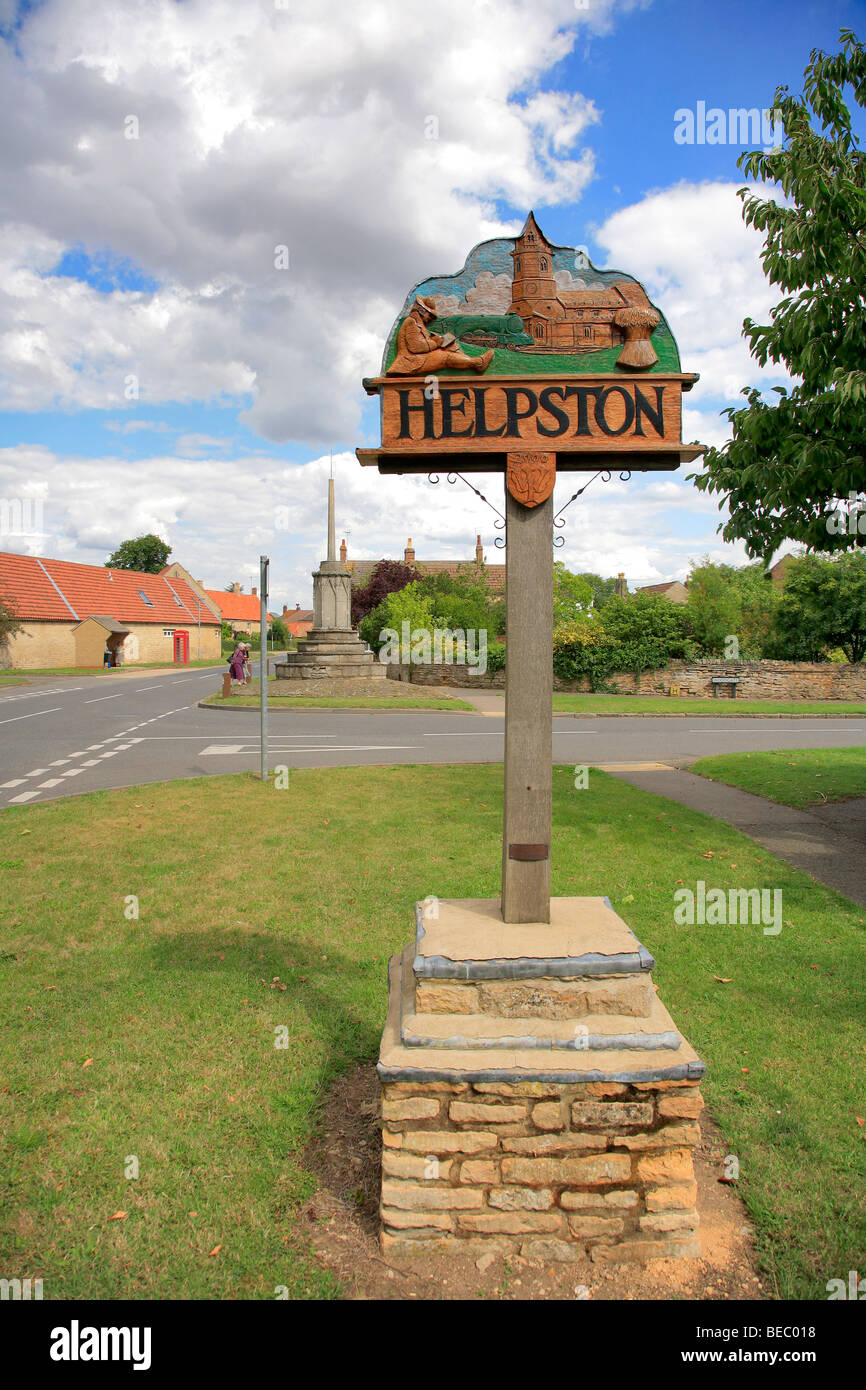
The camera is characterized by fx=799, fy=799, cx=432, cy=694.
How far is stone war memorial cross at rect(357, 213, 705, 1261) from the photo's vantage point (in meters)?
2.70

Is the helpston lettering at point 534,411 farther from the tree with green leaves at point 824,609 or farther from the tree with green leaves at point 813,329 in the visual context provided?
the tree with green leaves at point 824,609

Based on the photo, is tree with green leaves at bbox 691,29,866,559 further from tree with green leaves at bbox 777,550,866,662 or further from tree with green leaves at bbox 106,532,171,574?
tree with green leaves at bbox 106,532,171,574

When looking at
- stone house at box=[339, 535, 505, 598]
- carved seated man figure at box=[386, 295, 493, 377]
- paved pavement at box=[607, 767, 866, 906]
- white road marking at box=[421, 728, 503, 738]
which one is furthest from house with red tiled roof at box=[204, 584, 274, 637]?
carved seated man figure at box=[386, 295, 493, 377]

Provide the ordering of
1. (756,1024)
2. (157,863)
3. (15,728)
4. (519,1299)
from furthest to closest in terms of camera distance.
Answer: (15,728) < (157,863) < (756,1024) < (519,1299)

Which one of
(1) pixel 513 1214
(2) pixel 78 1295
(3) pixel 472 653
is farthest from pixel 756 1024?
(3) pixel 472 653

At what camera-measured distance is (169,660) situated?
57688mm

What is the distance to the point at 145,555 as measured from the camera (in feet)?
279

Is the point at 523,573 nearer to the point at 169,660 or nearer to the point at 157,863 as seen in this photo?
the point at 157,863

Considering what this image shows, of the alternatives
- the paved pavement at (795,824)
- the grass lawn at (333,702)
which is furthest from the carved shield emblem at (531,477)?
the grass lawn at (333,702)

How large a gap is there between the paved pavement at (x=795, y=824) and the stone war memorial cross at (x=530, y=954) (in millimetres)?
4321

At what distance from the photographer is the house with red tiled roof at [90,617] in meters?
44.2

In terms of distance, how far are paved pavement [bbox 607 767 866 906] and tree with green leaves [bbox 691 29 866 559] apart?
→ 3018mm

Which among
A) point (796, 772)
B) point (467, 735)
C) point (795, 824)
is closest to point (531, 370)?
point (795, 824)
